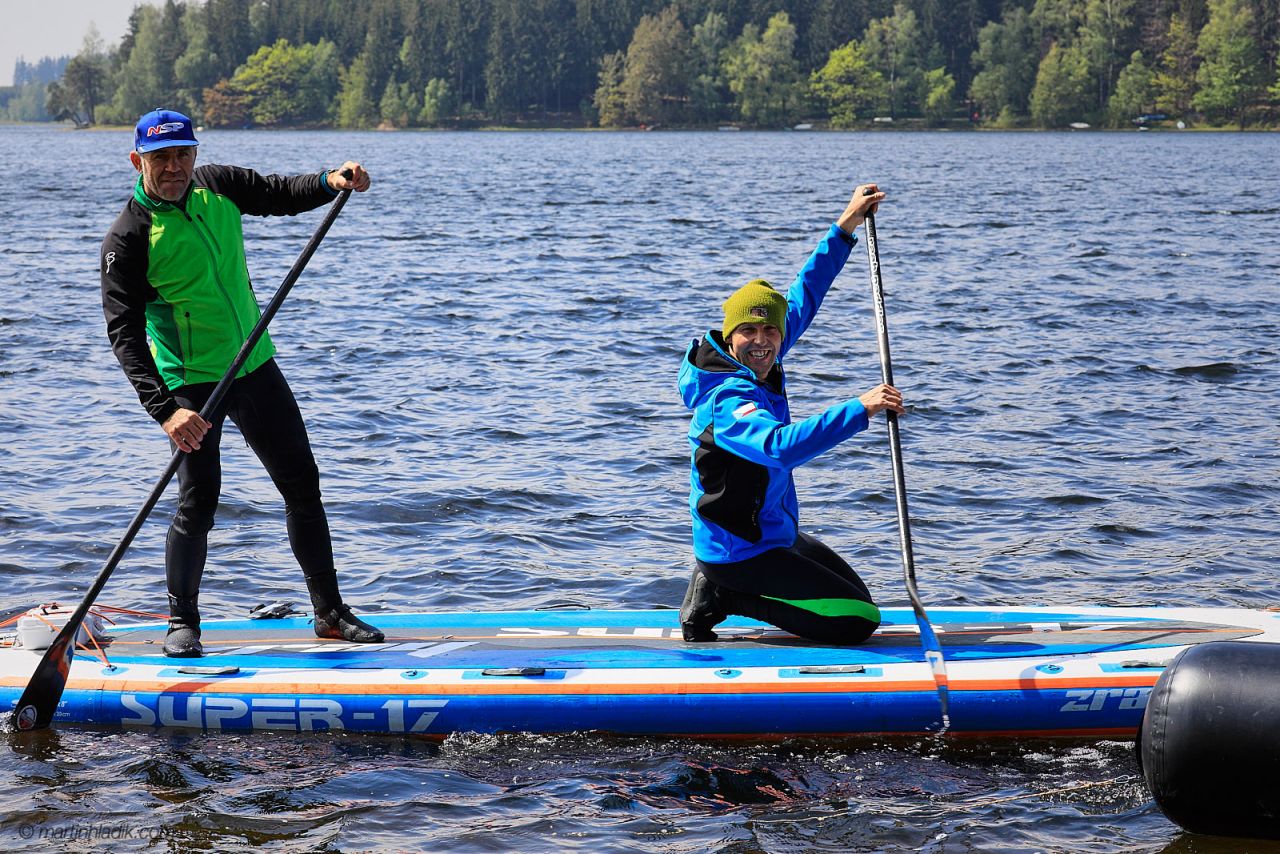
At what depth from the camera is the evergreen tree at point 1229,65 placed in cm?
9250

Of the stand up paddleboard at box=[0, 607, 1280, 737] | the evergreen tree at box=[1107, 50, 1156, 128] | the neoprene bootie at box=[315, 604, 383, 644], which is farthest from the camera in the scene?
the evergreen tree at box=[1107, 50, 1156, 128]

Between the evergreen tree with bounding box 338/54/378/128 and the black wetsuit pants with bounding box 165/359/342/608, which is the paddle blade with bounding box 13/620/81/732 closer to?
the black wetsuit pants with bounding box 165/359/342/608

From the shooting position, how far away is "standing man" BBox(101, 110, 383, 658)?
18.4 feet

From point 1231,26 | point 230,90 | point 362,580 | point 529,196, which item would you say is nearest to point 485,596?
point 362,580

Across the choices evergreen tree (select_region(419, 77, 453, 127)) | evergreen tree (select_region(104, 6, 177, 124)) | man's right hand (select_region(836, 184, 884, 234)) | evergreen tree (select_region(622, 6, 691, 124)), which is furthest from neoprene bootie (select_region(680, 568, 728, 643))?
evergreen tree (select_region(104, 6, 177, 124))

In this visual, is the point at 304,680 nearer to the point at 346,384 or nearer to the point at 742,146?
the point at 346,384

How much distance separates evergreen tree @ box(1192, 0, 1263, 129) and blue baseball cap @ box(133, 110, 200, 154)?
97550 mm

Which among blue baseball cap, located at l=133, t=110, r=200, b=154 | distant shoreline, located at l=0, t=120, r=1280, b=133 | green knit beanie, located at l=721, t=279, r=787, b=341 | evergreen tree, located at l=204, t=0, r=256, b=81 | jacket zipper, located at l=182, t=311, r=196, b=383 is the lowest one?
jacket zipper, located at l=182, t=311, r=196, b=383

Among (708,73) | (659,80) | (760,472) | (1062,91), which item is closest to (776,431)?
(760,472)

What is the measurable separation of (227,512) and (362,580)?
1.80m

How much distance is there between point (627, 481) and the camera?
10.6 metres

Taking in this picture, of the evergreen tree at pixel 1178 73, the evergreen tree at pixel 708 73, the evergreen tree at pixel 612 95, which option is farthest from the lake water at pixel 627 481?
the evergreen tree at pixel 612 95

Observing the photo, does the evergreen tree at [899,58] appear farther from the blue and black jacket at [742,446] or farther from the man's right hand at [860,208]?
the blue and black jacket at [742,446]

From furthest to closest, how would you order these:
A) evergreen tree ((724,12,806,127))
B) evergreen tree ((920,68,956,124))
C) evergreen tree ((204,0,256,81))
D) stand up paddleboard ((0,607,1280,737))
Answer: evergreen tree ((204,0,256,81))
evergreen tree ((724,12,806,127))
evergreen tree ((920,68,956,124))
stand up paddleboard ((0,607,1280,737))
